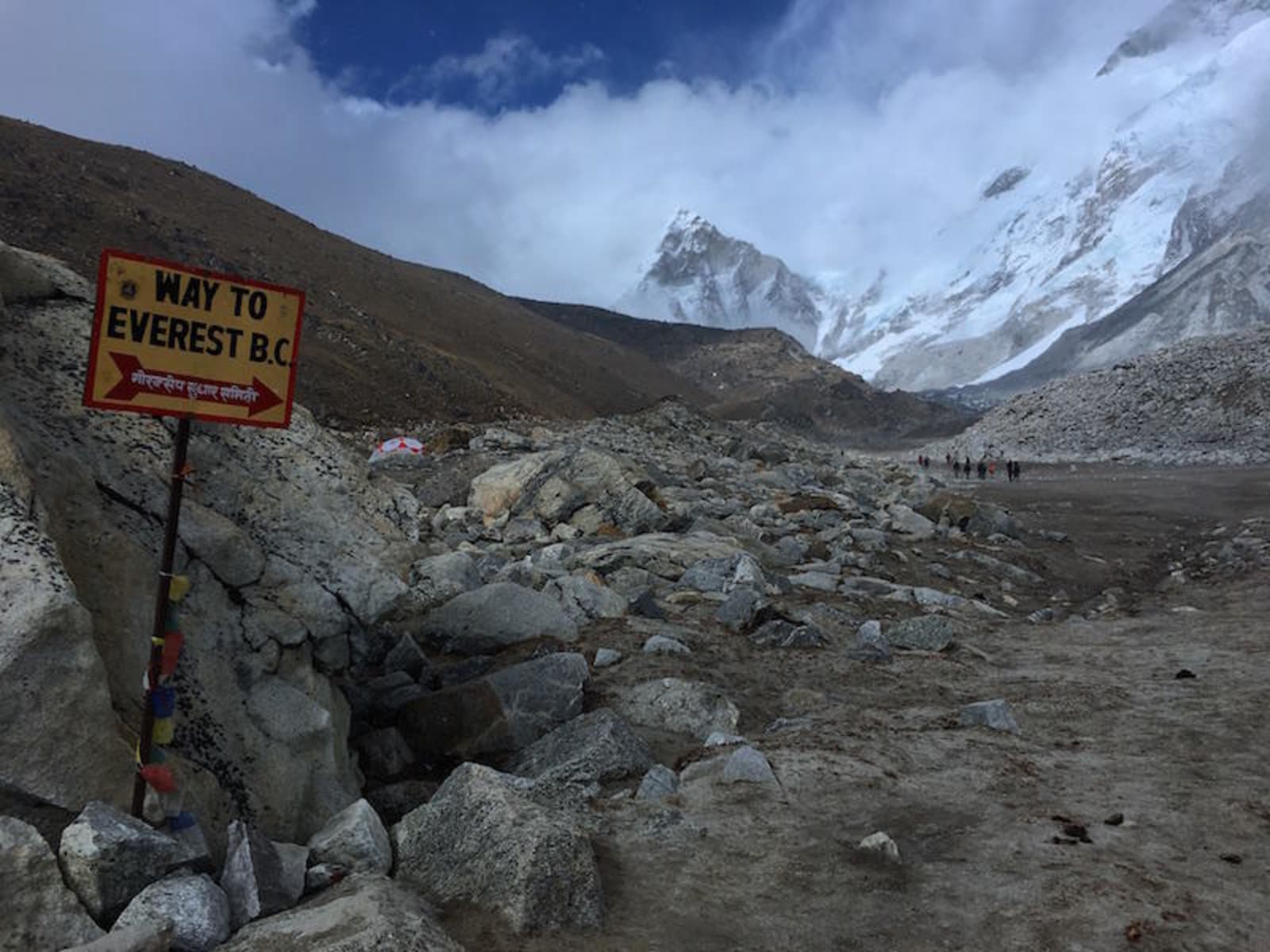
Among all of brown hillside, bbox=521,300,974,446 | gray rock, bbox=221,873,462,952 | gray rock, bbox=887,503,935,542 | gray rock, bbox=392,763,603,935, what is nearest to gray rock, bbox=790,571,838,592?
gray rock, bbox=887,503,935,542

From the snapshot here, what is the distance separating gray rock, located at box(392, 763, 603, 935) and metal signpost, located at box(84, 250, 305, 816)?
3.79ft

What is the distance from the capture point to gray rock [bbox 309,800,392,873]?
385cm

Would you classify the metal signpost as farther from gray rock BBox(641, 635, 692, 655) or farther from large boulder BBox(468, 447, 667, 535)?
large boulder BBox(468, 447, 667, 535)

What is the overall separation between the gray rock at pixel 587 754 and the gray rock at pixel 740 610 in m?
3.27

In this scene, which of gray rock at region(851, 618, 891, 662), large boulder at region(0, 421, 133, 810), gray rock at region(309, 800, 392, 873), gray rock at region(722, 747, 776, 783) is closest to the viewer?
large boulder at region(0, 421, 133, 810)

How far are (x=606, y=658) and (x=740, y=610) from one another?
2027 millimetres

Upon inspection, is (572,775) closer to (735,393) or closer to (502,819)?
(502,819)

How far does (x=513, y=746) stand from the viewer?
5.62 m

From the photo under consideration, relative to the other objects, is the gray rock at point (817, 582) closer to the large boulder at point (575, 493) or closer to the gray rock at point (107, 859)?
the large boulder at point (575, 493)

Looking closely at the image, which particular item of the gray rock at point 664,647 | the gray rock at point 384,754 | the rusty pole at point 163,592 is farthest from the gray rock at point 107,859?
the gray rock at point 664,647

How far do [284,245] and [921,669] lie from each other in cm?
5337

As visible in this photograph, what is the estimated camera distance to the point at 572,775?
5.14 m

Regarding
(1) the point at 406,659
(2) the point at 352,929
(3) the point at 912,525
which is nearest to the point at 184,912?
(2) the point at 352,929

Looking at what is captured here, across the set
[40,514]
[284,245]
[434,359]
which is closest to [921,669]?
[40,514]
